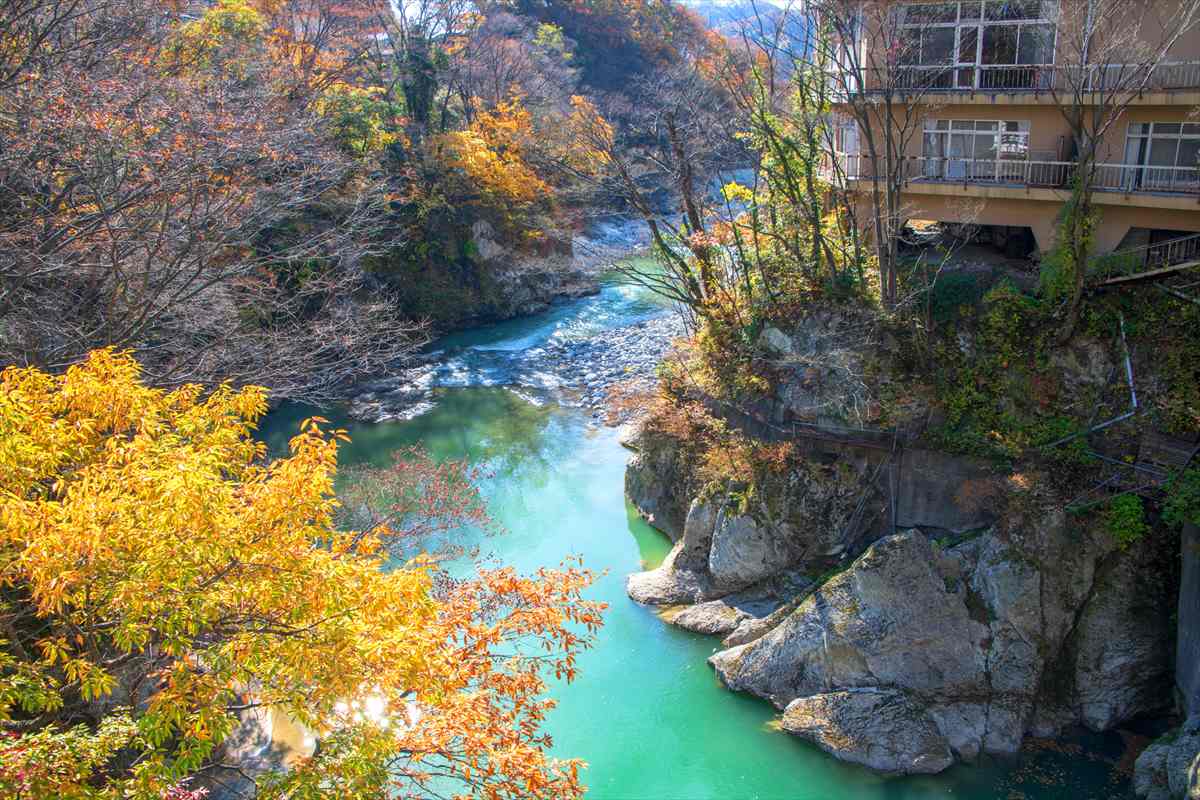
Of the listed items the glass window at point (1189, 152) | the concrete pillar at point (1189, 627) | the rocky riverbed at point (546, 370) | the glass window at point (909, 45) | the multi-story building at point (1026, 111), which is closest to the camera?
the concrete pillar at point (1189, 627)

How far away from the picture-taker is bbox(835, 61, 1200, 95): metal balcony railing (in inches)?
501

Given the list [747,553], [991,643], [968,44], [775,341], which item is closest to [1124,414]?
[991,643]

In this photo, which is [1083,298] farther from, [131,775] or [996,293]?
[131,775]

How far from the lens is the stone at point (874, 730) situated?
11.1 m

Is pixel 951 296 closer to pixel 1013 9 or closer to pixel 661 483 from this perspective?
pixel 1013 9

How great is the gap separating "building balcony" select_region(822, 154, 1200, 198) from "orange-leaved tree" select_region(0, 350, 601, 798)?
40.5 ft

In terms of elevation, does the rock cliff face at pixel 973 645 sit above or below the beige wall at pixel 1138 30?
below

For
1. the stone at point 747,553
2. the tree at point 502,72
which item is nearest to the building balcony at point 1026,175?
the stone at point 747,553

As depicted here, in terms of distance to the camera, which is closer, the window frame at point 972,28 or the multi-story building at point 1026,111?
the multi-story building at point 1026,111

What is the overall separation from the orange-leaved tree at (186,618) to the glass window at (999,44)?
568 inches

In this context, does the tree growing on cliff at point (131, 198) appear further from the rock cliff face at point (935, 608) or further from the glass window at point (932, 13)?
the glass window at point (932, 13)

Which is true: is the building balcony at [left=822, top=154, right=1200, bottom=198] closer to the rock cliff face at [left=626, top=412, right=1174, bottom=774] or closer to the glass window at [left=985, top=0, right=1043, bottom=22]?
the glass window at [left=985, top=0, right=1043, bottom=22]

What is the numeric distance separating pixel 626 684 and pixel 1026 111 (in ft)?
42.1

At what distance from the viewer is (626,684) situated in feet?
43.5
